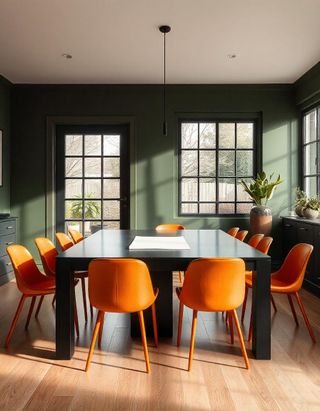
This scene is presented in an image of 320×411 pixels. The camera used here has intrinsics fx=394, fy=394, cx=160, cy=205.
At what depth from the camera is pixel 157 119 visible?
6387mm

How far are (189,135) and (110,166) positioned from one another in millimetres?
1410

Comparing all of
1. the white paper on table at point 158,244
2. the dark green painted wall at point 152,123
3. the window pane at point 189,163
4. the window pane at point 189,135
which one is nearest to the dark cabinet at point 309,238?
the dark green painted wall at point 152,123

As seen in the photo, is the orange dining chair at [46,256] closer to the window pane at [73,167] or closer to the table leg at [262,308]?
the table leg at [262,308]

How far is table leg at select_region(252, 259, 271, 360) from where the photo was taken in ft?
9.26

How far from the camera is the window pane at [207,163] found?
6539 millimetres

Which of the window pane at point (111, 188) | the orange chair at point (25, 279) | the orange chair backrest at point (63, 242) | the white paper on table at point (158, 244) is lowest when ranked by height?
the orange chair at point (25, 279)

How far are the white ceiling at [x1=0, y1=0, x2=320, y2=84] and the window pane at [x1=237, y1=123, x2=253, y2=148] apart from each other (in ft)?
2.35

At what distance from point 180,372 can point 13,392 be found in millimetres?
1072

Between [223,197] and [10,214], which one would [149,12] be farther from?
[10,214]

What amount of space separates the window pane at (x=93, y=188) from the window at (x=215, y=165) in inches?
53.8

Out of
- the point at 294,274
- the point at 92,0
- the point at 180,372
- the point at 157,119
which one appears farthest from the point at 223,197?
the point at 180,372

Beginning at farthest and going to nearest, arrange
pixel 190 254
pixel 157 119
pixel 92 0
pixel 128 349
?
1. pixel 157 119
2. pixel 92 0
3. pixel 128 349
4. pixel 190 254

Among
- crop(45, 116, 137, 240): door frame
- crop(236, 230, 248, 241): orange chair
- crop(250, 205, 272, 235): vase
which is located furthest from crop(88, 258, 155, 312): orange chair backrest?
crop(45, 116, 137, 240): door frame

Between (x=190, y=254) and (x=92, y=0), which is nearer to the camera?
(x=190, y=254)
